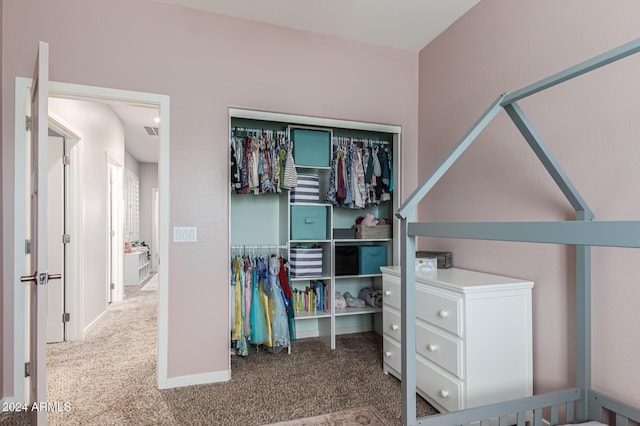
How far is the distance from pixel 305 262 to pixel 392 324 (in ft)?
3.35

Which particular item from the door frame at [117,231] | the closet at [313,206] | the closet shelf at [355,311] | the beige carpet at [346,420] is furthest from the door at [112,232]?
the beige carpet at [346,420]

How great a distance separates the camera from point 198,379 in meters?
2.57

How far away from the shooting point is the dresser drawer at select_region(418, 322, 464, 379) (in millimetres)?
1938

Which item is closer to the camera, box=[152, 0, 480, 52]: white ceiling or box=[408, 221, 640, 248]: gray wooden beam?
box=[408, 221, 640, 248]: gray wooden beam

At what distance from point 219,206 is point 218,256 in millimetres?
388

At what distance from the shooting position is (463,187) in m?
2.69

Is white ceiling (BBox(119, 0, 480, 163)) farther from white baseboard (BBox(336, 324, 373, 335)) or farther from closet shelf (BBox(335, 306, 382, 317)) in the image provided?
white baseboard (BBox(336, 324, 373, 335))

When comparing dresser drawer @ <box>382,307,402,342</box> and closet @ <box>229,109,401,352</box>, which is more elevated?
closet @ <box>229,109,401,352</box>

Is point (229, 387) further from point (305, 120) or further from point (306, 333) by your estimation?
point (305, 120)

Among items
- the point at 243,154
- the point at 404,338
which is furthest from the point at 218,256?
the point at 404,338

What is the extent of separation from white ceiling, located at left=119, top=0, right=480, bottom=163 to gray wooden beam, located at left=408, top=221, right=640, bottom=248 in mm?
2032

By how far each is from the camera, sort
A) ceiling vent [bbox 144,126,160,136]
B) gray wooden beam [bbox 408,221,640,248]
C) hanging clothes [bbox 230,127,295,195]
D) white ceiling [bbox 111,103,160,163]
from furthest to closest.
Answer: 1. ceiling vent [bbox 144,126,160,136]
2. white ceiling [bbox 111,103,160,163]
3. hanging clothes [bbox 230,127,295,195]
4. gray wooden beam [bbox 408,221,640,248]

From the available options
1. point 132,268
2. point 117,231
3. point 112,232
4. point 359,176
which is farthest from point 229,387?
point 132,268

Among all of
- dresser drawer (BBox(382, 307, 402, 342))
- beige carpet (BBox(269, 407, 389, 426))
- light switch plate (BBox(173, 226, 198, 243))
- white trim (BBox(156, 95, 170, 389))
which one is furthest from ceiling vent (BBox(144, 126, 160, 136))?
beige carpet (BBox(269, 407, 389, 426))
